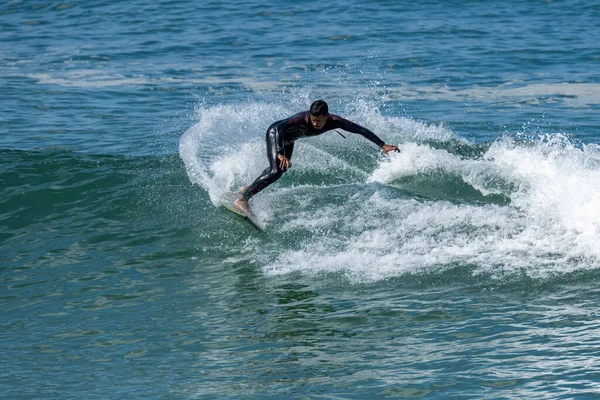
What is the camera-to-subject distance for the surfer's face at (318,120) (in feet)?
37.2

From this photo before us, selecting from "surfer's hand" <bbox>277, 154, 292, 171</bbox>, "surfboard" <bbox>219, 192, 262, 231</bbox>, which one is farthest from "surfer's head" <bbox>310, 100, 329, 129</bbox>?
"surfboard" <bbox>219, 192, 262, 231</bbox>

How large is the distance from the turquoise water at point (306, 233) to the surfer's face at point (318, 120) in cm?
129

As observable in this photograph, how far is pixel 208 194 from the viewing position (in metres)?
13.5

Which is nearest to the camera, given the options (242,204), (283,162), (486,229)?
(486,229)

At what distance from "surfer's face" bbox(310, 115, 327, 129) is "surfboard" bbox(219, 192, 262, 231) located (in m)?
1.42

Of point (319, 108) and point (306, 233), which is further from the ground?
point (319, 108)

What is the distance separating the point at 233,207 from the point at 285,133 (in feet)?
3.81

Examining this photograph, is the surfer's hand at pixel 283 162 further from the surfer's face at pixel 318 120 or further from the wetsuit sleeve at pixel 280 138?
the surfer's face at pixel 318 120

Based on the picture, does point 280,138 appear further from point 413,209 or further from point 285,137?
point 413,209

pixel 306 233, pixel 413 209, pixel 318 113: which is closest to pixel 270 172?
pixel 306 233

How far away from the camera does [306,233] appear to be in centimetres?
1166

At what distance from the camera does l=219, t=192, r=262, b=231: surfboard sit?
1183cm

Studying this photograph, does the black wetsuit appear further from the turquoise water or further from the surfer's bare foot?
the turquoise water

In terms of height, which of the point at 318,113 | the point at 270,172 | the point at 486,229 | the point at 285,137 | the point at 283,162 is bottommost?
the point at 486,229
